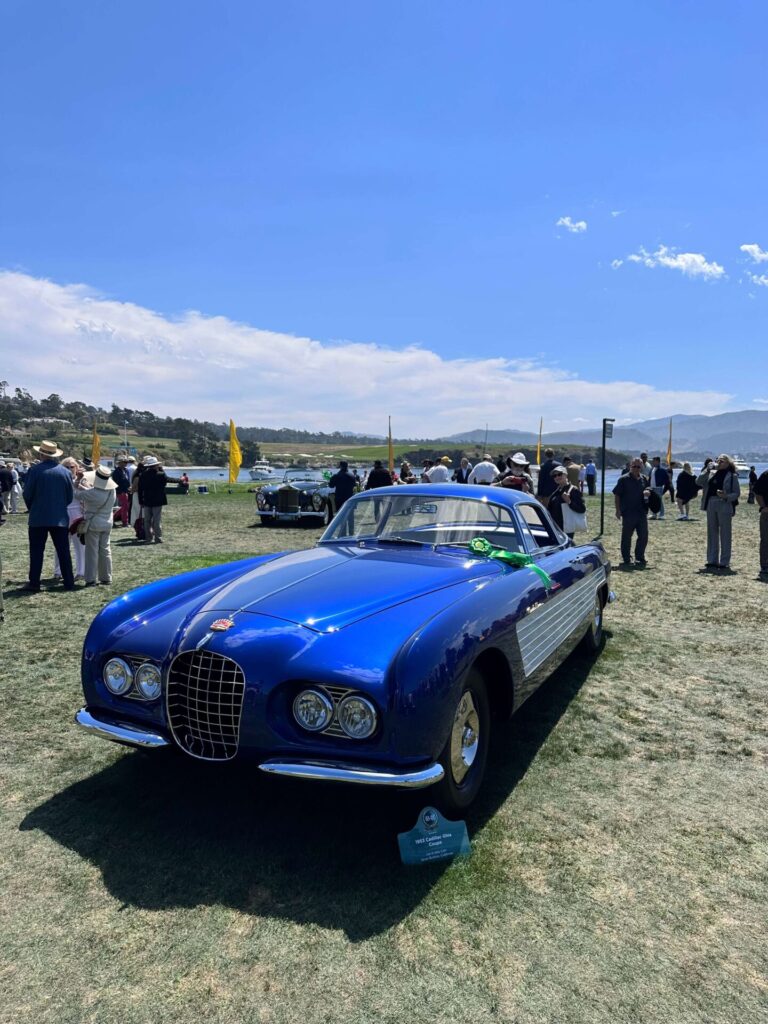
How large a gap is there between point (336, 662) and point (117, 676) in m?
1.27

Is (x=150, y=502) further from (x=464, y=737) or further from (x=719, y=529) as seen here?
(x=464, y=737)

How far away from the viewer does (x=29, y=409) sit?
477 ft

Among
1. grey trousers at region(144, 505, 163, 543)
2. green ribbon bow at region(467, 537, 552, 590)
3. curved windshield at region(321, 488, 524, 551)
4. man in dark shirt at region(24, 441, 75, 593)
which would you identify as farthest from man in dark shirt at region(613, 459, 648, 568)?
grey trousers at region(144, 505, 163, 543)

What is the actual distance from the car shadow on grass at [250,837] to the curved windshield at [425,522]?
Answer: 1463 mm

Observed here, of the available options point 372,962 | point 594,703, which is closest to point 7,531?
point 594,703

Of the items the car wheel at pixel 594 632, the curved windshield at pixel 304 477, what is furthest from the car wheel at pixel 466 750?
the curved windshield at pixel 304 477

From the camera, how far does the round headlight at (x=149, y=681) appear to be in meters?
3.29

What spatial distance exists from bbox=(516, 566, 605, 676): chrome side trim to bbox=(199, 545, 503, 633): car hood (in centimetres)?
41

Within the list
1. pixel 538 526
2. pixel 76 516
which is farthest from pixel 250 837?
pixel 76 516

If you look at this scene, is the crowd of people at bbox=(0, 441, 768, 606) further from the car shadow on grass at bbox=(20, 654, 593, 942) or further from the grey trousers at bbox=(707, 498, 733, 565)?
the car shadow on grass at bbox=(20, 654, 593, 942)

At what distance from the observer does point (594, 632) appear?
20.2 feet

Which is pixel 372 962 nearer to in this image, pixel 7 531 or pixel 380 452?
pixel 7 531

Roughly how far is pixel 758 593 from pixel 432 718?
8.15 m

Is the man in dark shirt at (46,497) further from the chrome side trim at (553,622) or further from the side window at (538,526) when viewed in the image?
the chrome side trim at (553,622)
